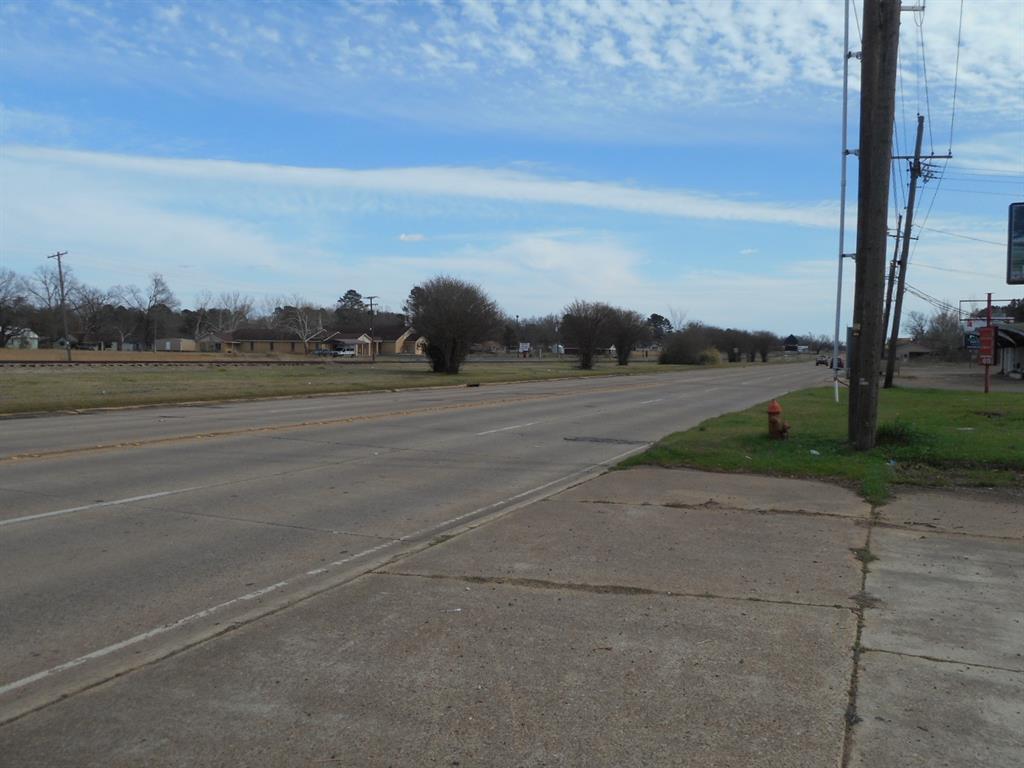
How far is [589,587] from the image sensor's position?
19.7 ft

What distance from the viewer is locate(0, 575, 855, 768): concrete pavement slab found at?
11.9 feet

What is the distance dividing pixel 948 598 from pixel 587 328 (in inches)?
2949

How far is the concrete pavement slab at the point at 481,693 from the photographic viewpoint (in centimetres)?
362

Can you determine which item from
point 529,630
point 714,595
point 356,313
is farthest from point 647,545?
point 356,313

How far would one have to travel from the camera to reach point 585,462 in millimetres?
13609

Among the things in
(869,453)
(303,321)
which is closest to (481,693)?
(869,453)

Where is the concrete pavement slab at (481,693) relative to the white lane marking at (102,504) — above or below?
above

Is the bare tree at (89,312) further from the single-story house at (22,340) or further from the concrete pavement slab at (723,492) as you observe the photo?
Result: the concrete pavement slab at (723,492)

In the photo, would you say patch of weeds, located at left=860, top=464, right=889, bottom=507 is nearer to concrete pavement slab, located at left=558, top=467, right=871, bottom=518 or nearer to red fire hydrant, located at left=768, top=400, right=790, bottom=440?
concrete pavement slab, located at left=558, top=467, right=871, bottom=518

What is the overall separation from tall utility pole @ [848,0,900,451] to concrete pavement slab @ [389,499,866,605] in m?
4.80

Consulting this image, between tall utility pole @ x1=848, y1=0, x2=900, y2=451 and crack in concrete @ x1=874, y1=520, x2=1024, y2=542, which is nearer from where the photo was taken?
crack in concrete @ x1=874, y1=520, x2=1024, y2=542

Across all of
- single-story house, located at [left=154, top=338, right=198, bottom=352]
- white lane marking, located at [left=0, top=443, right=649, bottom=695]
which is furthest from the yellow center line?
single-story house, located at [left=154, top=338, right=198, bottom=352]

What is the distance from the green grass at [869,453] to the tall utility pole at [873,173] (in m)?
1.14

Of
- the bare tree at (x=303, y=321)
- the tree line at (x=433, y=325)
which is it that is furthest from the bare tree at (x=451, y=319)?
the bare tree at (x=303, y=321)
